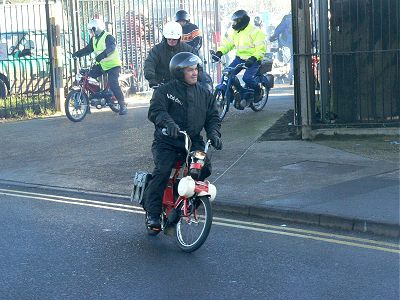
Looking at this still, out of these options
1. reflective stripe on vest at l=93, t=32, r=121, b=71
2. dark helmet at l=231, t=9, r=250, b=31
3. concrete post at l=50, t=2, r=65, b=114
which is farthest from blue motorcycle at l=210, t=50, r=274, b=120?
concrete post at l=50, t=2, r=65, b=114

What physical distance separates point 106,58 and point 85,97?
3.99ft

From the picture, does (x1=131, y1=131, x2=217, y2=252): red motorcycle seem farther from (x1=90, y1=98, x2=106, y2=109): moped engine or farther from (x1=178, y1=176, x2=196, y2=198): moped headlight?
(x1=90, y1=98, x2=106, y2=109): moped engine

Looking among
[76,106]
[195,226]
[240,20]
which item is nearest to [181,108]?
[195,226]

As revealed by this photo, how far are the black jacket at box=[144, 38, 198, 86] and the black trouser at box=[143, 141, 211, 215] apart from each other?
339cm

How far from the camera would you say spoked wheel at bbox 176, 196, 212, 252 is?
743 centimetres

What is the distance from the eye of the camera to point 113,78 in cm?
1784

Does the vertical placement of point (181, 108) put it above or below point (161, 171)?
above

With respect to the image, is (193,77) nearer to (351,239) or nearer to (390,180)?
(351,239)

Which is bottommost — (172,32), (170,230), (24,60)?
(170,230)

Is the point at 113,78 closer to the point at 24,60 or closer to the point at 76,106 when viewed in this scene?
the point at 76,106

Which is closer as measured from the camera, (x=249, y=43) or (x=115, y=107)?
(x=249, y=43)

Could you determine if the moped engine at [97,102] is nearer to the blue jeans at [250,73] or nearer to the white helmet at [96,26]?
the white helmet at [96,26]

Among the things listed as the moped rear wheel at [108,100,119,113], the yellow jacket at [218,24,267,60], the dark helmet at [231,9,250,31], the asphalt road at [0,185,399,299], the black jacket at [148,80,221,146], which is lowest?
the asphalt road at [0,185,399,299]

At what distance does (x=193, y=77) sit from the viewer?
7.90 metres
